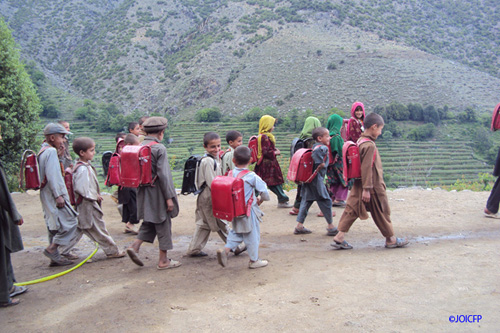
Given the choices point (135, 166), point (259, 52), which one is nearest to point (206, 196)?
point (135, 166)

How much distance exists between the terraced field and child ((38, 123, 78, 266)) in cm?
1583

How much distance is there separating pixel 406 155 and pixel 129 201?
27115 millimetres

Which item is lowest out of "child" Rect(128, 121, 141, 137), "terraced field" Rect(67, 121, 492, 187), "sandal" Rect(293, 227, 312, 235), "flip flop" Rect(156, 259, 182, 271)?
"terraced field" Rect(67, 121, 492, 187)

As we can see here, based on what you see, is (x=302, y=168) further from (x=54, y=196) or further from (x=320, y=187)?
(x=54, y=196)

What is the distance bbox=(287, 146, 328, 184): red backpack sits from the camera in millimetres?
5512

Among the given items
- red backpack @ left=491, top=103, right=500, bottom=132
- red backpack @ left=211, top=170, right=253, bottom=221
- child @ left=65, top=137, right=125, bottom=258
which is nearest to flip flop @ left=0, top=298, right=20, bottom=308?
child @ left=65, top=137, right=125, bottom=258

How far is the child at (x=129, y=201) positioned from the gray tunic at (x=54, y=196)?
1198 mm

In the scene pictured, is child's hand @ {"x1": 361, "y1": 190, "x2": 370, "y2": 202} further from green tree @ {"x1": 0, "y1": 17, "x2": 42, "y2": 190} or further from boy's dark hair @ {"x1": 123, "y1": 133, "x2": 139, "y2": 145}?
green tree @ {"x1": 0, "y1": 17, "x2": 42, "y2": 190}

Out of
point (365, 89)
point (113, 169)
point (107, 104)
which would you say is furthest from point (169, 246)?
point (107, 104)

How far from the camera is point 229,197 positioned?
4.10 m

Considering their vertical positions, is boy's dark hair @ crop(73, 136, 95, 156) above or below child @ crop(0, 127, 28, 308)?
above

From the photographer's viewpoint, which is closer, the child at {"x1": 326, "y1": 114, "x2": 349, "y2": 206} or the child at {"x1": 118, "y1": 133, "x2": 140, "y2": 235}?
the child at {"x1": 118, "y1": 133, "x2": 140, "y2": 235}

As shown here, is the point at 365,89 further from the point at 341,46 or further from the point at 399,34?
the point at 399,34

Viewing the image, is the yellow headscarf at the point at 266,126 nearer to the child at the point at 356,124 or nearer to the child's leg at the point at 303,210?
the child at the point at 356,124
